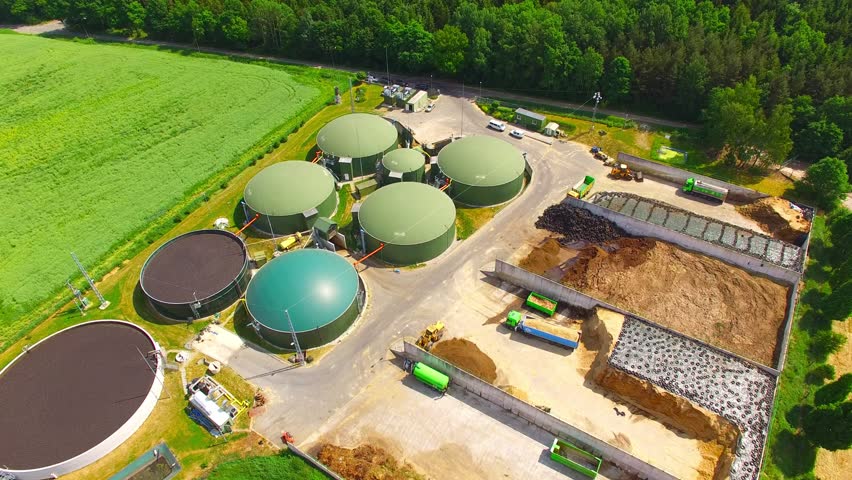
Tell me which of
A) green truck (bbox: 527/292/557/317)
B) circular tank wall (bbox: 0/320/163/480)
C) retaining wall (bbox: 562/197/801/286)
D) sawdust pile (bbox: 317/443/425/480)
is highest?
retaining wall (bbox: 562/197/801/286)

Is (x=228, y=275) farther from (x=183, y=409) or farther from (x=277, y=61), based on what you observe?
(x=277, y=61)

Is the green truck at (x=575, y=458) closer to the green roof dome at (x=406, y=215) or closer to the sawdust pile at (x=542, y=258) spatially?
the sawdust pile at (x=542, y=258)

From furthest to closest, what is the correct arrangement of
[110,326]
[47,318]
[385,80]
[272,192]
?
[385,80] → [272,192] → [47,318] → [110,326]

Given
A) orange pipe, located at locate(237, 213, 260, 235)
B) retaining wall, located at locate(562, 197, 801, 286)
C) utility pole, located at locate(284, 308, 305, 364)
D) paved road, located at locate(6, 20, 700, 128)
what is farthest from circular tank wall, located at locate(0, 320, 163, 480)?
paved road, located at locate(6, 20, 700, 128)

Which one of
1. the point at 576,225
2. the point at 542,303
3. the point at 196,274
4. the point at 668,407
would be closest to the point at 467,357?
the point at 542,303

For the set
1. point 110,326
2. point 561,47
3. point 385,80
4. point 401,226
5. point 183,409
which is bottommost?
point 183,409

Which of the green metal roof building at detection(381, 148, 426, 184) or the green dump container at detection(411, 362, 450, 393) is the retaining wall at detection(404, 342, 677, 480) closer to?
the green dump container at detection(411, 362, 450, 393)

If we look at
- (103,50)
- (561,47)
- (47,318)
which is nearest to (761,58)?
(561,47)
